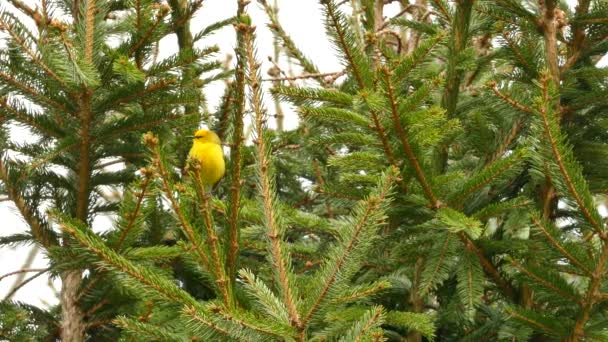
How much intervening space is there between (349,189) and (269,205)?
83 cm

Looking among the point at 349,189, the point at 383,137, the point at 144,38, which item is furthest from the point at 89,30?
the point at 383,137

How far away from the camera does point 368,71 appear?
2.55 metres

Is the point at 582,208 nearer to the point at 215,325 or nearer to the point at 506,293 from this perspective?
the point at 506,293

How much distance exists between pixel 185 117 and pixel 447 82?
44.4 inches

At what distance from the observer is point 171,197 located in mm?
1670

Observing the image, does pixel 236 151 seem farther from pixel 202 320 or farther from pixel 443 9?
pixel 443 9

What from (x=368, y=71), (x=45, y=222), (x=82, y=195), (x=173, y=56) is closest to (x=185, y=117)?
(x=173, y=56)

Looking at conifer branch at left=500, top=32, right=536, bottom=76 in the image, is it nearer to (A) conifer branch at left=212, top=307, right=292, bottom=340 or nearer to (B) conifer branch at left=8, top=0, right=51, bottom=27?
(A) conifer branch at left=212, top=307, right=292, bottom=340

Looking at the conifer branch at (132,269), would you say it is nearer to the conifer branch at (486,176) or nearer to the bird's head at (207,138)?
the conifer branch at (486,176)

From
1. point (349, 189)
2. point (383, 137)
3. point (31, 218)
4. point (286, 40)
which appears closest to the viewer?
point (383, 137)

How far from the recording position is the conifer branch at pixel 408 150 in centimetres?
216

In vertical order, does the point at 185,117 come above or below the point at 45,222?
above

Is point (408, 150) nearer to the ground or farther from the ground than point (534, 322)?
farther from the ground

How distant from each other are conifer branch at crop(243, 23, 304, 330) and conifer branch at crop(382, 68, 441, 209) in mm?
472
